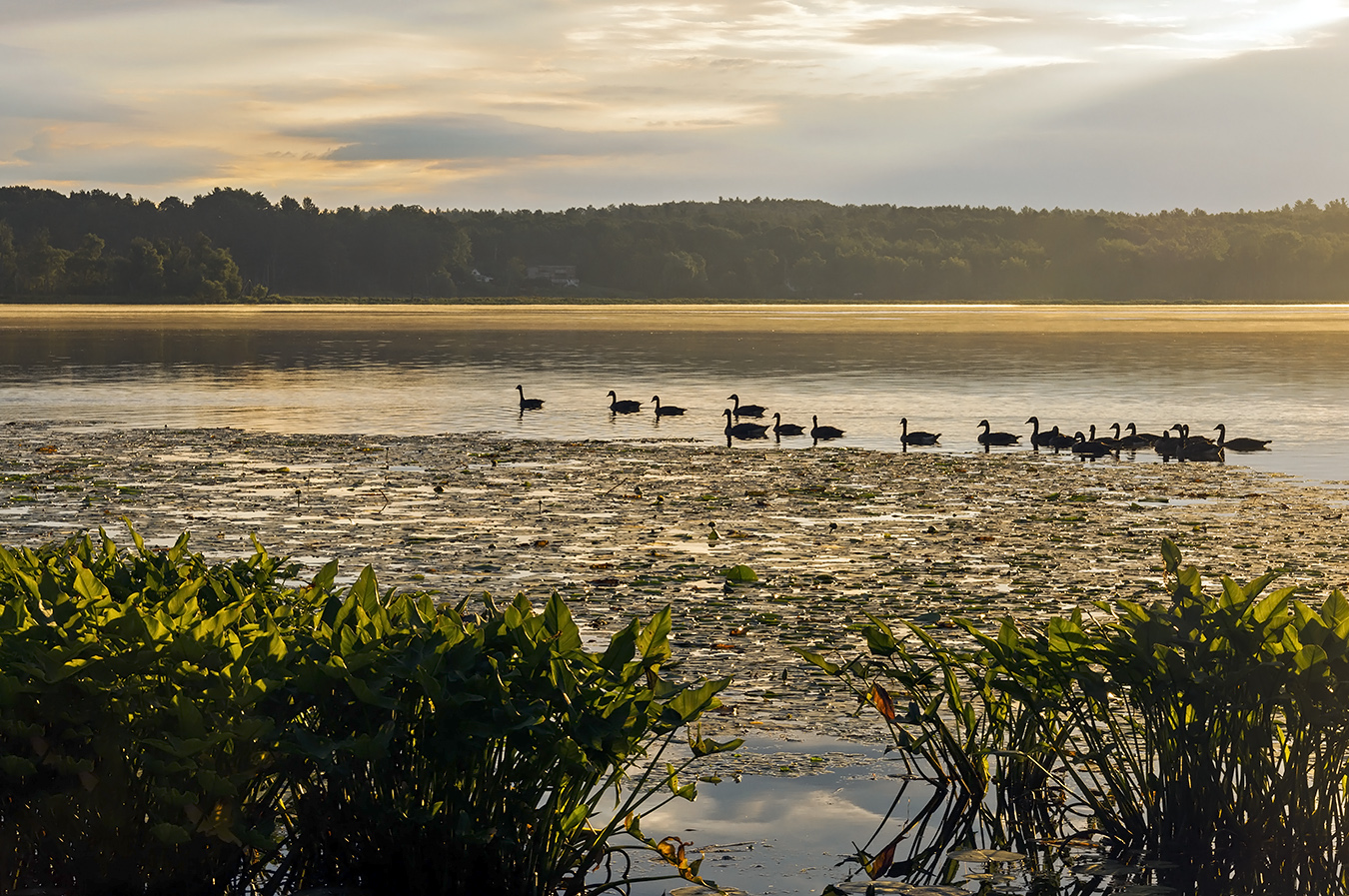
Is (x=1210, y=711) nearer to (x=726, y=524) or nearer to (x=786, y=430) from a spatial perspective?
(x=726, y=524)

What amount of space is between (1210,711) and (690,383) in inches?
1828

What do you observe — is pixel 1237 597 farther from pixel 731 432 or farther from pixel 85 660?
pixel 731 432

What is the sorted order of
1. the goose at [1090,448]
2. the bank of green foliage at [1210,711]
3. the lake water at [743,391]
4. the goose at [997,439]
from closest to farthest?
the bank of green foliage at [1210,711], the lake water at [743,391], the goose at [1090,448], the goose at [997,439]

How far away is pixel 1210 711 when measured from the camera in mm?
6285

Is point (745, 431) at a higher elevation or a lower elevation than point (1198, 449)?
higher

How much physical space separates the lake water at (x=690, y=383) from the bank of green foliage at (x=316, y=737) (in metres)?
22.1

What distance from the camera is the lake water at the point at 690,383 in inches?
1369

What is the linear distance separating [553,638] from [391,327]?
365 ft

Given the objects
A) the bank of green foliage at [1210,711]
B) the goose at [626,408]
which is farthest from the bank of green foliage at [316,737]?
the goose at [626,408]

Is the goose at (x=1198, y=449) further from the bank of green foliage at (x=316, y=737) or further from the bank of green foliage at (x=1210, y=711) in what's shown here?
the bank of green foliage at (x=316, y=737)

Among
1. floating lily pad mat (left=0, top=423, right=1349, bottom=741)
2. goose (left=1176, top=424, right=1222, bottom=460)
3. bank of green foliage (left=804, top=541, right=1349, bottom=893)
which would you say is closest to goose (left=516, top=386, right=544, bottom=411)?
floating lily pad mat (left=0, top=423, right=1349, bottom=741)

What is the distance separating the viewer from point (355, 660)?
560 centimetres

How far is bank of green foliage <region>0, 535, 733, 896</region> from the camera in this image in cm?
555

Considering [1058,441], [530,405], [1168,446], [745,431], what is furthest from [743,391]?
[1168,446]
